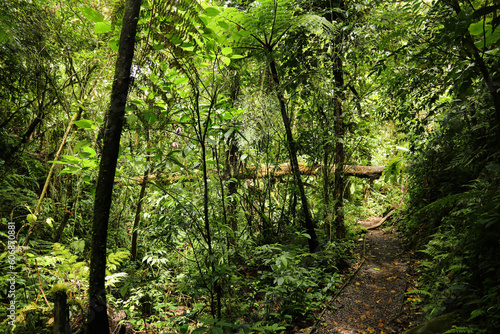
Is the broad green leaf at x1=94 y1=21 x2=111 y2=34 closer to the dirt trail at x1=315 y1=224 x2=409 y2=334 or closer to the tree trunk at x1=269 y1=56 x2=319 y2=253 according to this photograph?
the tree trunk at x1=269 y1=56 x2=319 y2=253

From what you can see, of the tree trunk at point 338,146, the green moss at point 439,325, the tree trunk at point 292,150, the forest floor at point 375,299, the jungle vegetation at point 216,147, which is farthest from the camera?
the tree trunk at point 338,146

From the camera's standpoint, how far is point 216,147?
316 cm

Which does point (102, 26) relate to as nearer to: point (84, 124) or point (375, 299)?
point (84, 124)

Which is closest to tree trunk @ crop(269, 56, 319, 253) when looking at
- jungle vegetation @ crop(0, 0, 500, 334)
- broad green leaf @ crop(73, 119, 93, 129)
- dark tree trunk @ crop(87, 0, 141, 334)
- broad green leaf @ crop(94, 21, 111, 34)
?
jungle vegetation @ crop(0, 0, 500, 334)

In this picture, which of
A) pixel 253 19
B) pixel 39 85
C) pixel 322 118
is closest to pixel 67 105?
pixel 39 85

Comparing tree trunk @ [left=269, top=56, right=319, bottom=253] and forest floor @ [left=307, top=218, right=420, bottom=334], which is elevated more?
tree trunk @ [left=269, top=56, right=319, bottom=253]

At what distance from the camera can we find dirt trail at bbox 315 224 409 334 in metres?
3.20

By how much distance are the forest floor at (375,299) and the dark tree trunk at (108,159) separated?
2.60 m

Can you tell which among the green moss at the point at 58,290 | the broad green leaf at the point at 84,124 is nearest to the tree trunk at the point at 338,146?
the broad green leaf at the point at 84,124

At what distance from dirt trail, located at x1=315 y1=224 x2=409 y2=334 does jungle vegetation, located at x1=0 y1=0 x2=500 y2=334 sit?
285 mm

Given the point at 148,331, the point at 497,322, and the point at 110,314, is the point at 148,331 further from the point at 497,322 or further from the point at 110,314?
the point at 497,322

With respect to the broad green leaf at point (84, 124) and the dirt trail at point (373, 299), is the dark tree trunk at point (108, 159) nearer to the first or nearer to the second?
the broad green leaf at point (84, 124)

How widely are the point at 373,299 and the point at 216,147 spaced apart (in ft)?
10.8

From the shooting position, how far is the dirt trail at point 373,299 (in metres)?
3.20
